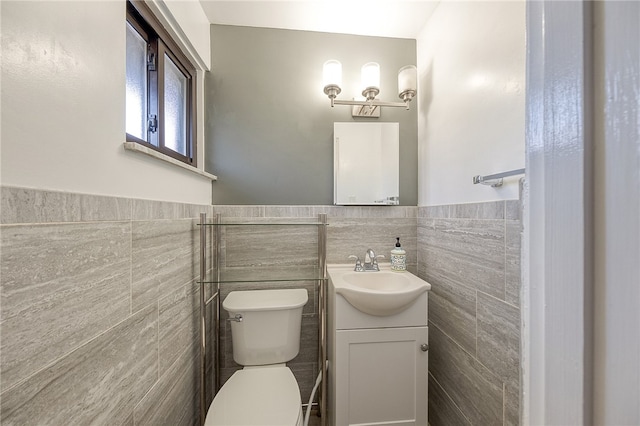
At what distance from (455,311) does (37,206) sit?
1493mm

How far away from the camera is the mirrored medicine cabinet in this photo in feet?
5.09

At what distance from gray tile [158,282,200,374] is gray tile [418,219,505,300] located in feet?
4.18

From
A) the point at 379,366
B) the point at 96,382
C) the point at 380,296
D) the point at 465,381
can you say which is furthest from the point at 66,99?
the point at 465,381

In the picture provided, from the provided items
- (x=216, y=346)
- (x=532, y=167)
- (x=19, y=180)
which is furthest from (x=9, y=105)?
(x=216, y=346)

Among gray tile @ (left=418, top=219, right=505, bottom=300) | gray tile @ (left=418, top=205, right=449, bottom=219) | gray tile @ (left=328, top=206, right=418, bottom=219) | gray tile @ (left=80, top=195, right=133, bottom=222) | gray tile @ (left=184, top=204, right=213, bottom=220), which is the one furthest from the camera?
gray tile @ (left=328, top=206, right=418, bottom=219)

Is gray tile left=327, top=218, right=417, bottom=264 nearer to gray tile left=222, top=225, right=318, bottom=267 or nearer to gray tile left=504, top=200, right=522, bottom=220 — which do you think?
gray tile left=222, top=225, right=318, bottom=267

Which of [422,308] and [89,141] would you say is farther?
[422,308]

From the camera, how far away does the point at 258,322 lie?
1.24 metres

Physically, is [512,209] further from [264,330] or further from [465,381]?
[264,330]

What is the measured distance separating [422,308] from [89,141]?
1.39m

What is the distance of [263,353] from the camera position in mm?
1248

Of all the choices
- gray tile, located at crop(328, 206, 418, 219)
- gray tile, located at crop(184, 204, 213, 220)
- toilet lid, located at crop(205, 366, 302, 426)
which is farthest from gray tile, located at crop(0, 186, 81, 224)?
gray tile, located at crop(328, 206, 418, 219)

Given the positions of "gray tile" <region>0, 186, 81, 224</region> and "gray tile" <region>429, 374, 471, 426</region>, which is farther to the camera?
"gray tile" <region>429, 374, 471, 426</region>

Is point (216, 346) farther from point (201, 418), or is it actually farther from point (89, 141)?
point (89, 141)
